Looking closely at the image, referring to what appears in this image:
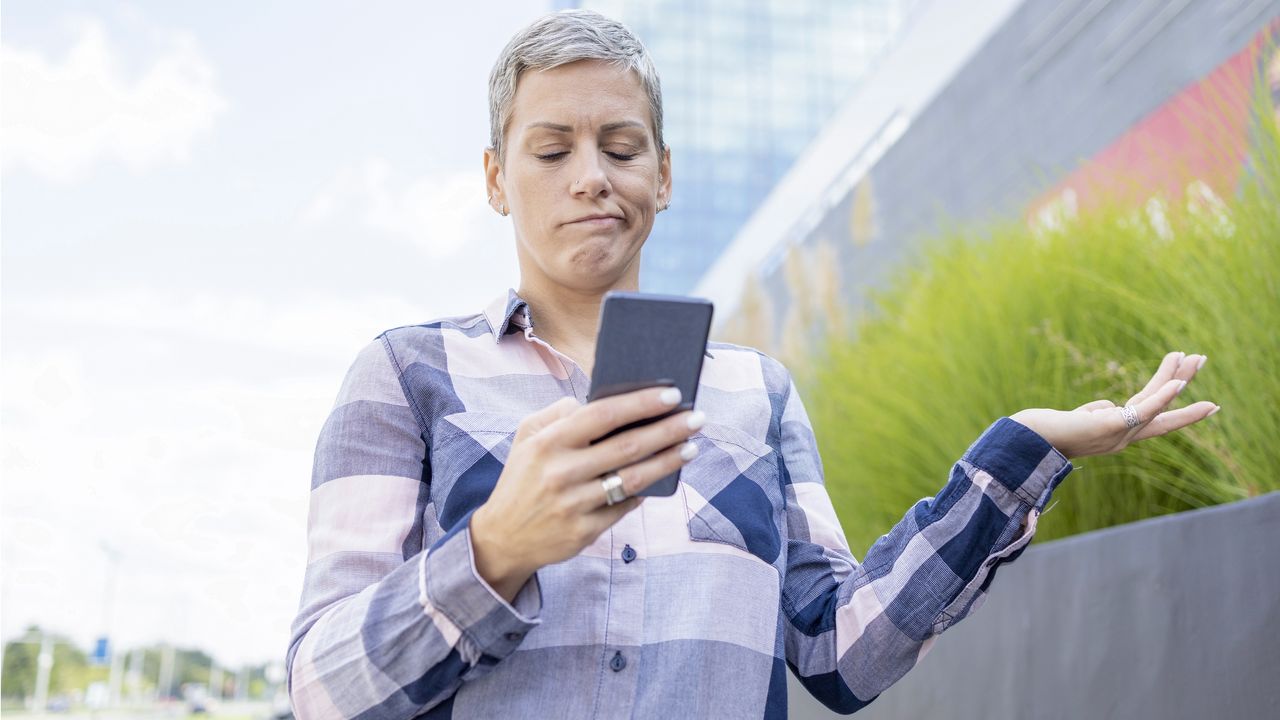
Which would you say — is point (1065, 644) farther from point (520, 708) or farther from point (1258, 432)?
point (520, 708)

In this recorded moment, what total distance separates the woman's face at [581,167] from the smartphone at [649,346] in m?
0.30

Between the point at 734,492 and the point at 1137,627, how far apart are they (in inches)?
39.4

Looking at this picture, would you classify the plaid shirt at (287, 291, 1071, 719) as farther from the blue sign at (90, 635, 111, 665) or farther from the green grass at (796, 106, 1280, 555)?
the blue sign at (90, 635, 111, 665)

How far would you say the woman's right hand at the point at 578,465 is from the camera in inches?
26.3

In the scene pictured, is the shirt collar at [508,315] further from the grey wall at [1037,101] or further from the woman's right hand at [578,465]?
the grey wall at [1037,101]

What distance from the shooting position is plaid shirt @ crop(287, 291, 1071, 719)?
79 centimetres

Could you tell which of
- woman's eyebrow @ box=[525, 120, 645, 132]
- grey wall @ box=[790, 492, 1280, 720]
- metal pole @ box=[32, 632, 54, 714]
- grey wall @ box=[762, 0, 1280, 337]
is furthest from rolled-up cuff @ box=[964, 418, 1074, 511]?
metal pole @ box=[32, 632, 54, 714]

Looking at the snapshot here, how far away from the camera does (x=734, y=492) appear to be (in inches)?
39.2

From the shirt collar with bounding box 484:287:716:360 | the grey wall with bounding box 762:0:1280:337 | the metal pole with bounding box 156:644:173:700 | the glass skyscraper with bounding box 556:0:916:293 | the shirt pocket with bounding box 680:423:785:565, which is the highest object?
the glass skyscraper with bounding box 556:0:916:293

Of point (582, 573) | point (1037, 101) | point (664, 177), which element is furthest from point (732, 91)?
point (582, 573)

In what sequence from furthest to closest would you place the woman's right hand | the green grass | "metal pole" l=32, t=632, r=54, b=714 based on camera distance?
"metal pole" l=32, t=632, r=54, b=714
the green grass
the woman's right hand

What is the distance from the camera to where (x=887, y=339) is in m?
3.51

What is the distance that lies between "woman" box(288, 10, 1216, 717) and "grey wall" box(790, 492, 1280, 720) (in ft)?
2.19

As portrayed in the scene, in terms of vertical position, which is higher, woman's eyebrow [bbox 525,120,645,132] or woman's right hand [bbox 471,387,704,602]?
woman's eyebrow [bbox 525,120,645,132]
